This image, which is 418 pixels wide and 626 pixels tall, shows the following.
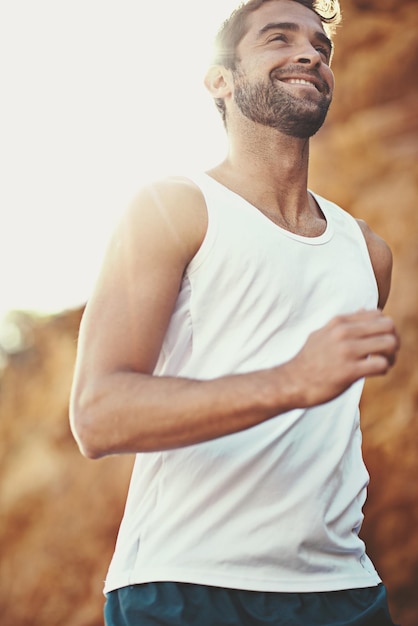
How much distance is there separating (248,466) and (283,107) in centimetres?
86

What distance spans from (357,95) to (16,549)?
337cm

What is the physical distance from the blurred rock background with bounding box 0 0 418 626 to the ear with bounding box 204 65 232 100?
2.58 metres

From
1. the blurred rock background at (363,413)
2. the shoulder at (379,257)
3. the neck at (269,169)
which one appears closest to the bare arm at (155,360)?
the neck at (269,169)

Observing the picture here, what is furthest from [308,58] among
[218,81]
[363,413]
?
[363,413]

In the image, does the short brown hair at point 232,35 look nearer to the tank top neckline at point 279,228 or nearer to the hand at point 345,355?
the tank top neckline at point 279,228

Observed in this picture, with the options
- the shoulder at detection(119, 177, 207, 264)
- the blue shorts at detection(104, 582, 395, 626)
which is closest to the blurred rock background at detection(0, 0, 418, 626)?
the blue shorts at detection(104, 582, 395, 626)

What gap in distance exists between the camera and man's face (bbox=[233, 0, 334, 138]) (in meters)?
1.86

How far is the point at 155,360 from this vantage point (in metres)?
1.49

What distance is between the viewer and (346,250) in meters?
1.84

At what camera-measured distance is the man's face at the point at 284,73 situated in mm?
1861

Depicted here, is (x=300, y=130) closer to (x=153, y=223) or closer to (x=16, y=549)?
(x=153, y=223)

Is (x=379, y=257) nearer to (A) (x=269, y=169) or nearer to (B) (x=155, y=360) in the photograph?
(A) (x=269, y=169)

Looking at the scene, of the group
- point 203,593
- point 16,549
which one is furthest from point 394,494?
point 203,593

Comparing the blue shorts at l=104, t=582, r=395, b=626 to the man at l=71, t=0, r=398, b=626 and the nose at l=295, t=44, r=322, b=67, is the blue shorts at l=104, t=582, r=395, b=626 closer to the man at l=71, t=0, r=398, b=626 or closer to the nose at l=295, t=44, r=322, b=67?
the man at l=71, t=0, r=398, b=626
